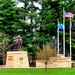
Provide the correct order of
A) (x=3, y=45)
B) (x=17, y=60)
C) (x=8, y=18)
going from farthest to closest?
(x=8, y=18), (x=3, y=45), (x=17, y=60)

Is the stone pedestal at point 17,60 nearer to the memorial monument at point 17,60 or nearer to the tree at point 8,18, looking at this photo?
the memorial monument at point 17,60

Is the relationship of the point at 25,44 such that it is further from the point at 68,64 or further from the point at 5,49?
the point at 68,64

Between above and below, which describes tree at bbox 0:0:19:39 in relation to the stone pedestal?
above

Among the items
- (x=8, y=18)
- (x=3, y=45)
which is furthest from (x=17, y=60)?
(x=8, y=18)

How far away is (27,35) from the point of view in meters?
50.2

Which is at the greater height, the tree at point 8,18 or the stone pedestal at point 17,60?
the tree at point 8,18

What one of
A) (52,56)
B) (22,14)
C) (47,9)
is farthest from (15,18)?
(52,56)

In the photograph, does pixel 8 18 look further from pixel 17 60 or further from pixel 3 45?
pixel 17 60

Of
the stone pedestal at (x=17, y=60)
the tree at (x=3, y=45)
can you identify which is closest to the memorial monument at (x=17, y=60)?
the stone pedestal at (x=17, y=60)

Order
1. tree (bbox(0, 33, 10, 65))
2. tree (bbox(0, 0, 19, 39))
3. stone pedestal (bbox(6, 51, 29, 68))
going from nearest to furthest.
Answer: stone pedestal (bbox(6, 51, 29, 68)), tree (bbox(0, 33, 10, 65)), tree (bbox(0, 0, 19, 39))

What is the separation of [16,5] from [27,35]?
5044mm

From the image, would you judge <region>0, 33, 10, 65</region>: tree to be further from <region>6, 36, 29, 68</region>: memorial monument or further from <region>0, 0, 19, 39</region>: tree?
<region>6, 36, 29, 68</region>: memorial monument

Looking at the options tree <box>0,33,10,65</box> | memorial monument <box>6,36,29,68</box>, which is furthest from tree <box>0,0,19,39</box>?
memorial monument <box>6,36,29,68</box>

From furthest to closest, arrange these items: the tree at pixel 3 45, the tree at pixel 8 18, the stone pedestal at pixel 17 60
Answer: the tree at pixel 8 18 < the tree at pixel 3 45 < the stone pedestal at pixel 17 60
